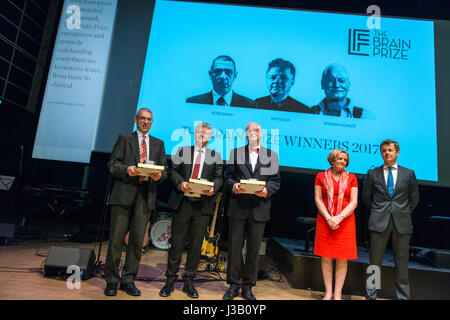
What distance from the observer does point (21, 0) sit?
582cm

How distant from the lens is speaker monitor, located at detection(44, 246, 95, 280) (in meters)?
2.81

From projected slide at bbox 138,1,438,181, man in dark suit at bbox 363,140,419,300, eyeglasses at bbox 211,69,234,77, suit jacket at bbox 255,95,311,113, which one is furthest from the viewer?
eyeglasses at bbox 211,69,234,77

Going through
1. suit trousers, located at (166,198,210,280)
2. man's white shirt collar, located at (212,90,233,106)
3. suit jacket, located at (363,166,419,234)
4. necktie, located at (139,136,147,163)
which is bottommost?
suit trousers, located at (166,198,210,280)

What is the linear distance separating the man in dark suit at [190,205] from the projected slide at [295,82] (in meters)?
1.37

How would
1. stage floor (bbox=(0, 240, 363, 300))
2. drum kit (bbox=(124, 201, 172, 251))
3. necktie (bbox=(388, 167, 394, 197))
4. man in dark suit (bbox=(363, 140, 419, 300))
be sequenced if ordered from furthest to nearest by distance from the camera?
drum kit (bbox=(124, 201, 172, 251))
necktie (bbox=(388, 167, 394, 197))
man in dark suit (bbox=(363, 140, 419, 300))
stage floor (bbox=(0, 240, 363, 300))

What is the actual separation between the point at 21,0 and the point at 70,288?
614cm

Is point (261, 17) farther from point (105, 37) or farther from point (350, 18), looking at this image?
point (105, 37)

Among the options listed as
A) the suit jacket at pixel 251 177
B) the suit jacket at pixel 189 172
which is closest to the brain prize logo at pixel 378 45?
the suit jacket at pixel 251 177

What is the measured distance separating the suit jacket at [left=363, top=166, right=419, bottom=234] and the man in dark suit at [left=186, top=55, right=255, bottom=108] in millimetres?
2194

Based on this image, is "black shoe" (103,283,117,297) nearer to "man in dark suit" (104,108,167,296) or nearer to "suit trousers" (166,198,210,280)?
"man in dark suit" (104,108,167,296)

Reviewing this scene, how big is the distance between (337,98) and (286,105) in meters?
0.79

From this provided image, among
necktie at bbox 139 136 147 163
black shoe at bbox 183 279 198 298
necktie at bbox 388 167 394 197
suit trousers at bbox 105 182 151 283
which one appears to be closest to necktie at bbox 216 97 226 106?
necktie at bbox 139 136 147 163
